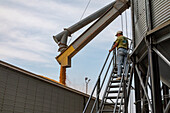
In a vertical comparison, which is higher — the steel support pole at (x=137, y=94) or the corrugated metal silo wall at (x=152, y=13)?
the corrugated metal silo wall at (x=152, y=13)

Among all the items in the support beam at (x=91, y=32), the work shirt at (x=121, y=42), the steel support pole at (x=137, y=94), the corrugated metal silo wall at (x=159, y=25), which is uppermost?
the support beam at (x=91, y=32)

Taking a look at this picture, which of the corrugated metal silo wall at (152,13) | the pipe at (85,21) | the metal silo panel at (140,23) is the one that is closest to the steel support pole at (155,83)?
the corrugated metal silo wall at (152,13)

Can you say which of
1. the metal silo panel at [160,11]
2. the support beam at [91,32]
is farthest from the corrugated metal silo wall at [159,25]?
the support beam at [91,32]

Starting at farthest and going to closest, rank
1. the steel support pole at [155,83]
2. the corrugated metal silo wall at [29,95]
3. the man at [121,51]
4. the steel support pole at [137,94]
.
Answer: the man at [121,51]
the corrugated metal silo wall at [29,95]
the steel support pole at [137,94]
the steel support pole at [155,83]

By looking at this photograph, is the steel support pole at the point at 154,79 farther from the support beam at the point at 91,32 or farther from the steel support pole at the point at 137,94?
the support beam at the point at 91,32

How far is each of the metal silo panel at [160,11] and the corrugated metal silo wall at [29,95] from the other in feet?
15.3

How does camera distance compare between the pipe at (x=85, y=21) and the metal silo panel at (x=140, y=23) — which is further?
the pipe at (x=85, y=21)

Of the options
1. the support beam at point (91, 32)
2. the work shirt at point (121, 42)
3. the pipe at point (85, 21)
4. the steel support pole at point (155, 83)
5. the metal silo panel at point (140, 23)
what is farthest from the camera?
the pipe at point (85, 21)

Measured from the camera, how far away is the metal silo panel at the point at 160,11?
473cm

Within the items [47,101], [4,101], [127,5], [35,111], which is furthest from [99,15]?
[4,101]

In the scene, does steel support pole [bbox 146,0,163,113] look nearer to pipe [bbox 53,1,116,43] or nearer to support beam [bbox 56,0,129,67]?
support beam [bbox 56,0,129,67]

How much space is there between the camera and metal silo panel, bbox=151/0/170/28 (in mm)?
4734

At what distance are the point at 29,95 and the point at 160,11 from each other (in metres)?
5.15

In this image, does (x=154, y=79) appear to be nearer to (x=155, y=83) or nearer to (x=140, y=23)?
(x=155, y=83)
